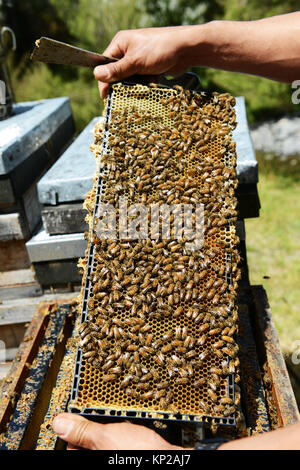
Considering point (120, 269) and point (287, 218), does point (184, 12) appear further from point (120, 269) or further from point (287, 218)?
point (120, 269)

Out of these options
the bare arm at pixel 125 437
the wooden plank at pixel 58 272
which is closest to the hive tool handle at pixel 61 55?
the wooden plank at pixel 58 272

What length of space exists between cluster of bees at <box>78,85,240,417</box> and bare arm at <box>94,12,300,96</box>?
0.24 m

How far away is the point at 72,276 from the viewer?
3744 mm

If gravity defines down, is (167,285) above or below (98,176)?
below

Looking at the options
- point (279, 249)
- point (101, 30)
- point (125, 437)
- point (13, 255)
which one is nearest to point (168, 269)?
point (125, 437)

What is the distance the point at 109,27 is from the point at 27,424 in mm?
12141

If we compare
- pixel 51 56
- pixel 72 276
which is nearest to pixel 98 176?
pixel 51 56

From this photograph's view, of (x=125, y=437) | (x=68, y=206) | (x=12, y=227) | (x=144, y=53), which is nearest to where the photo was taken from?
(x=125, y=437)

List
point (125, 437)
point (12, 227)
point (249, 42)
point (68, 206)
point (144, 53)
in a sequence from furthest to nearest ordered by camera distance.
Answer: point (12, 227) → point (68, 206) → point (249, 42) → point (144, 53) → point (125, 437)

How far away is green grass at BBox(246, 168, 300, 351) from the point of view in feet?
19.0

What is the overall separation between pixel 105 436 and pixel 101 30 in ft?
40.8

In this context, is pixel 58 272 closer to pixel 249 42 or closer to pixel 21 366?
pixel 21 366

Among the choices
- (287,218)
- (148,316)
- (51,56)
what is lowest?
(287,218)

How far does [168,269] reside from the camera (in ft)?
7.85
